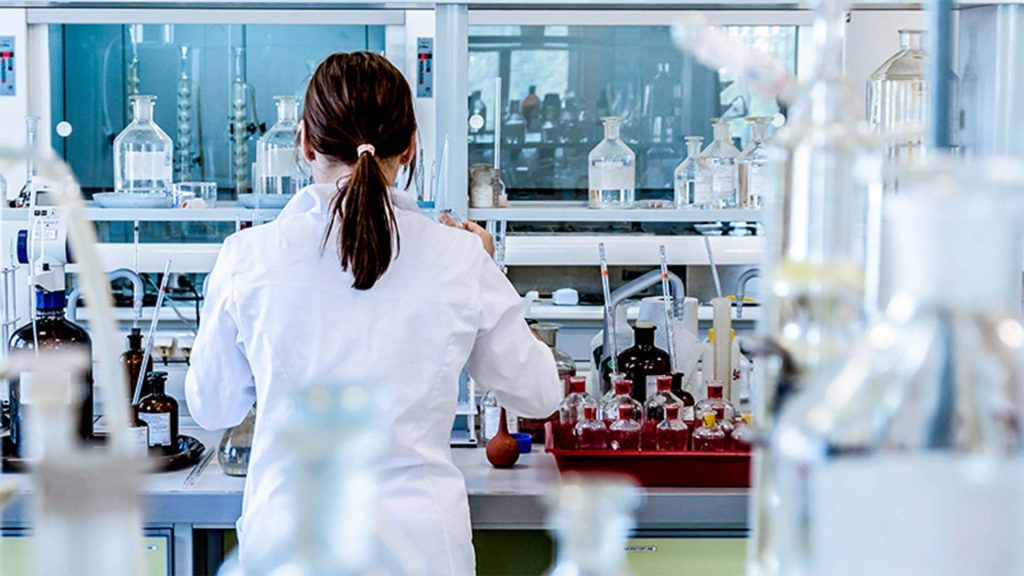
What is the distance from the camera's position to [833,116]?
1.76 ft

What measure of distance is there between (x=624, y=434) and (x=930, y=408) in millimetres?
2013

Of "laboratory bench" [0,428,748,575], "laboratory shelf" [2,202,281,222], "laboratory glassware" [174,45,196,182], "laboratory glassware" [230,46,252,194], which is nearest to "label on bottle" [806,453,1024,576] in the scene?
"laboratory bench" [0,428,748,575]

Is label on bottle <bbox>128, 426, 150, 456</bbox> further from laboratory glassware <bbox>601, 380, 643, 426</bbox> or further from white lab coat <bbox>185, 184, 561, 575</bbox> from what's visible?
laboratory glassware <bbox>601, 380, 643, 426</bbox>

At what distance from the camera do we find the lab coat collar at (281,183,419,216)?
1.94 m

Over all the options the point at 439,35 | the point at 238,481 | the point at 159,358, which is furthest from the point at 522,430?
the point at 159,358

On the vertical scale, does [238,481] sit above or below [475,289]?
below

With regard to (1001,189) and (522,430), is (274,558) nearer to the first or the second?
(1001,189)

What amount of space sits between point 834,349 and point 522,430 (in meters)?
2.29

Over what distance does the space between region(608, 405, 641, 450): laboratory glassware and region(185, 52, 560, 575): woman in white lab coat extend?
47cm

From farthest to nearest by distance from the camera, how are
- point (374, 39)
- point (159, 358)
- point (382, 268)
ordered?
point (374, 39) → point (159, 358) → point (382, 268)

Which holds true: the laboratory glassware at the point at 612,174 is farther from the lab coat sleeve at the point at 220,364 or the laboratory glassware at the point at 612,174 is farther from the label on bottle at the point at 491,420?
the lab coat sleeve at the point at 220,364

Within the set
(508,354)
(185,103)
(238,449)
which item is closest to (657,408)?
(508,354)

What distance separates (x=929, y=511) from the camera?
1.47ft

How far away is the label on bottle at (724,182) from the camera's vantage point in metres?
2.87
